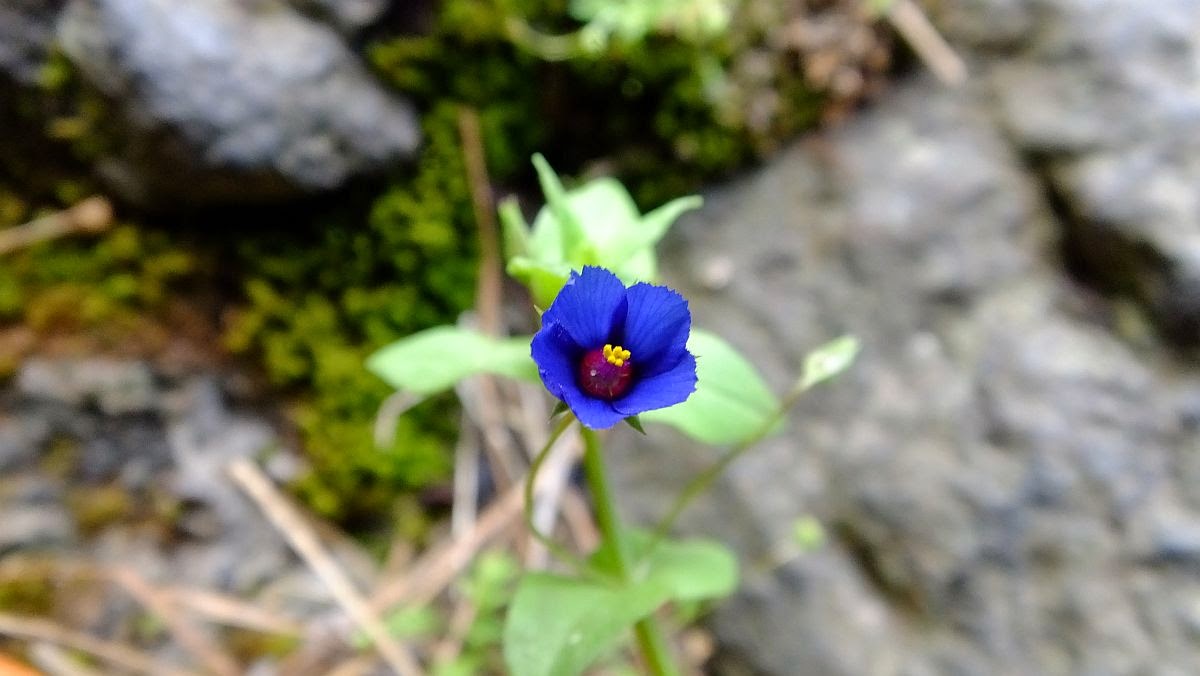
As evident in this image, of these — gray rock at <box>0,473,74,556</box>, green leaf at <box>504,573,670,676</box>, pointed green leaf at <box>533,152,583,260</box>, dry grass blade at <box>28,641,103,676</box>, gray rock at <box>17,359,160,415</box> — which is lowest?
dry grass blade at <box>28,641,103,676</box>

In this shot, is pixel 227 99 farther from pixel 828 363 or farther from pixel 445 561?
pixel 828 363

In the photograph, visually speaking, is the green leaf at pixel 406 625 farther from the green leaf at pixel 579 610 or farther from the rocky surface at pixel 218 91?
the rocky surface at pixel 218 91

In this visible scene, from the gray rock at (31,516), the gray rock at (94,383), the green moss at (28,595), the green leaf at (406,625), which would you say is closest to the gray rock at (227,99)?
the gray rock at (94,383)

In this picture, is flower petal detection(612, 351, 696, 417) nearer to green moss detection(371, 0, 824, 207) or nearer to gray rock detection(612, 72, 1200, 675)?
gray rock detection(612, 72, 1200, 675)

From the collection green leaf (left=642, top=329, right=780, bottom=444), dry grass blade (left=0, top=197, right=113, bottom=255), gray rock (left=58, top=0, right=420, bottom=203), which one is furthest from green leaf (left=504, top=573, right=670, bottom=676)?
dry grass blade (left=0, top=197, right=113, bottom=255)

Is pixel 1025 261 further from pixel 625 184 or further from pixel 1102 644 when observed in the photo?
pixel 625 184

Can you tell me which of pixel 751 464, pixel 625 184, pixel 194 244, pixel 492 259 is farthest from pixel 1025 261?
pixel 194 244
